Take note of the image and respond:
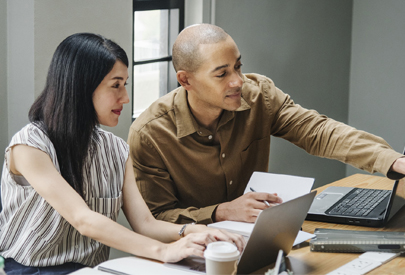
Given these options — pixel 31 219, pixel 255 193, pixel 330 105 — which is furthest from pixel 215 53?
pixel 330 105

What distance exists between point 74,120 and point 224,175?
2.16ft

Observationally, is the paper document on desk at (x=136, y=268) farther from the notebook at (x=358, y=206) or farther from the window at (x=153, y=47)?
the window at (x=153, y=47)

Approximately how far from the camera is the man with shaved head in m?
1.68

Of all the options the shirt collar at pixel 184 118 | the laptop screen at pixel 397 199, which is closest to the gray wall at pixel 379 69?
the laptop screen at pixel 397 199

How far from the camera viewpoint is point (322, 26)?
11.9 feet

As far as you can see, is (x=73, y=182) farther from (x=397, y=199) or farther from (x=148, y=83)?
(x=148, y=83)

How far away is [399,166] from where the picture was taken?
4.94 feet

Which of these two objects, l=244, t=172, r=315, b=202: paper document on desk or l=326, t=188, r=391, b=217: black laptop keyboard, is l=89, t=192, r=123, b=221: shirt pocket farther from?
l=326, t=188, r=391, b=217: black laptop keyboard

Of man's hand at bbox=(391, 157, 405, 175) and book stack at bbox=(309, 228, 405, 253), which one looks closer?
book stack at bbox=(309, 228, 405, 253)

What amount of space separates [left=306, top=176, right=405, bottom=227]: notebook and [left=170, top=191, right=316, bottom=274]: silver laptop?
39 cm

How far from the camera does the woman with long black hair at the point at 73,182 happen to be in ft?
4.15

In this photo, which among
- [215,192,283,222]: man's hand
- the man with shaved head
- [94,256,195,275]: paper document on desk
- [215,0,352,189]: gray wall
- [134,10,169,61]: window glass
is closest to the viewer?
[94,256,195,275]: paper document on desk

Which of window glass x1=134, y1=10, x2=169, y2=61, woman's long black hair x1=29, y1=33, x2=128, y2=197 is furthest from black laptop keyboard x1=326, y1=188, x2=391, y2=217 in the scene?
window glass x1=134, y1=10, x2=169, y2=61

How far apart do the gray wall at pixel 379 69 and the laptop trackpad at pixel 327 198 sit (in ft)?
7.20
